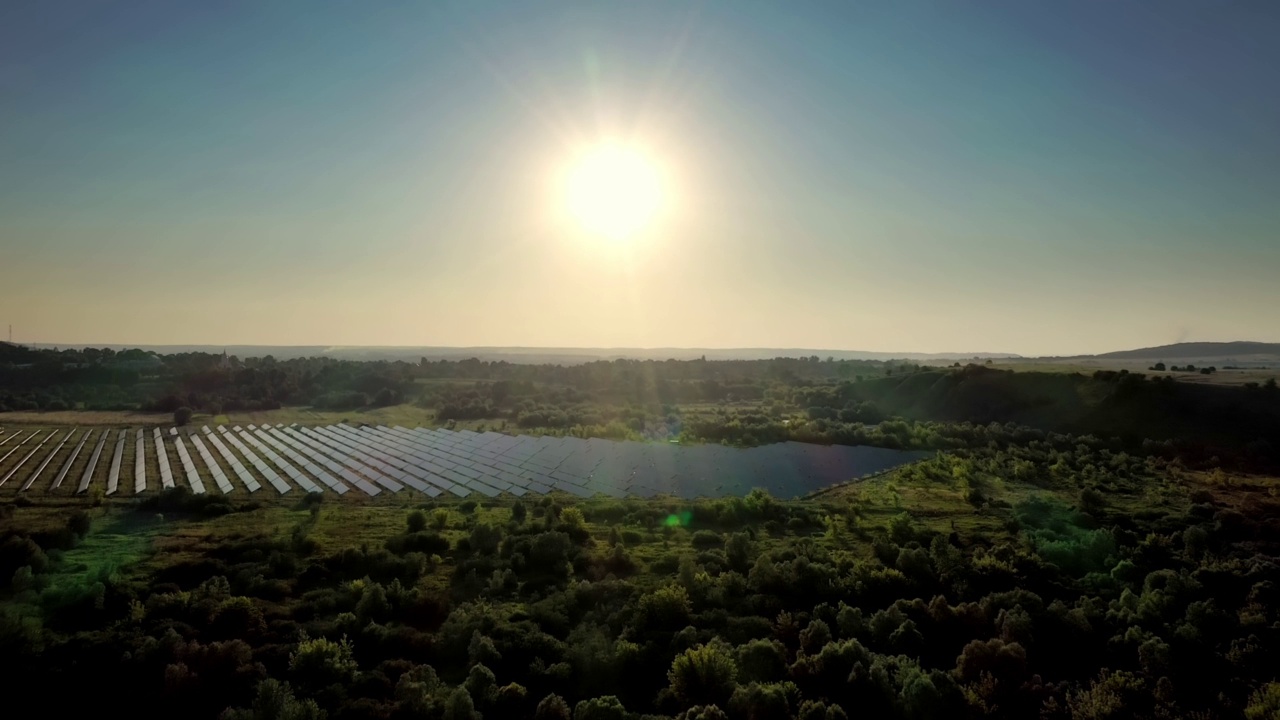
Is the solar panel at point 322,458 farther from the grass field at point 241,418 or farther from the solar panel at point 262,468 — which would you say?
the grass field at point 241,418

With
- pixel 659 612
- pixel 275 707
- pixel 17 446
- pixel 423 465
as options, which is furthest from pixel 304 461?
pixel 659 612

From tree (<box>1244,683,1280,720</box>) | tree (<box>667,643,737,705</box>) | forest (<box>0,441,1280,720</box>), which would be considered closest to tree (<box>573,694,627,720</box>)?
forest (<box>0,441,1280,720</box>)

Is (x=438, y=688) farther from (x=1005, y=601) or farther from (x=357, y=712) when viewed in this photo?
(x=1005, y=601)

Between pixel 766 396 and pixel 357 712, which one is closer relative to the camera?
pixel 357 712

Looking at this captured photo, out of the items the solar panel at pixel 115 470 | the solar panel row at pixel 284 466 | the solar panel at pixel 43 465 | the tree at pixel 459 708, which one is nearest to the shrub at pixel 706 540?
the tree at pixel 459 708

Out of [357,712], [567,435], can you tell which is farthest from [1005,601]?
[567,435]

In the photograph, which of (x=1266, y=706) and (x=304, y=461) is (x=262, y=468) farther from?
(x=1266, y=706)

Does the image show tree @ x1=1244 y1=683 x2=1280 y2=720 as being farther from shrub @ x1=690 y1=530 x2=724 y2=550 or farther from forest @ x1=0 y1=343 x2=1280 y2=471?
forest @ x1=0 y1=343 x2=1280 y2=471
